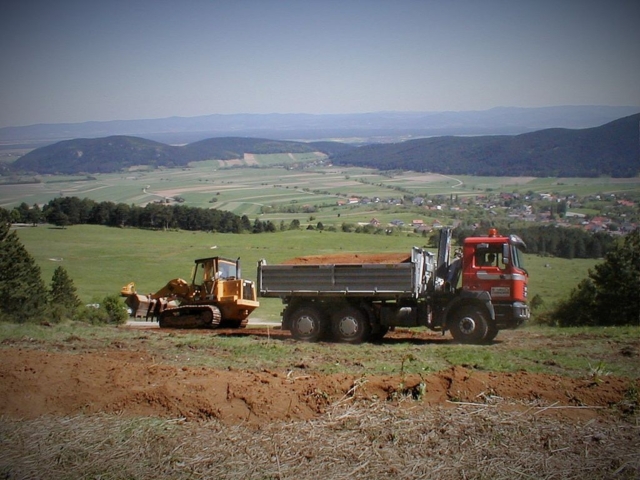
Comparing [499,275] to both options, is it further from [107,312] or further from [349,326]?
[107,312]

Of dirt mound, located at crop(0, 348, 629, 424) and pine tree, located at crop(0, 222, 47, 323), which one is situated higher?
dirt mound, located at crop(0, 348, 629, 424)

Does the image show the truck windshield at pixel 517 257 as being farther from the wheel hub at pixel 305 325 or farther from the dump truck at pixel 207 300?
the dump truck at pixel 207 300

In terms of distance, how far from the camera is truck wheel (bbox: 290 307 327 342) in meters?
16.3

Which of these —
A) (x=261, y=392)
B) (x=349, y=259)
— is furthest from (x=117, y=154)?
(x=261, y=392)

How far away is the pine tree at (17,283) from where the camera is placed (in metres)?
32.0

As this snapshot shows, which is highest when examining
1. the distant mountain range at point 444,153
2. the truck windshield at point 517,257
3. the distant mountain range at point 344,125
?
the distant mountain range at point 344,125

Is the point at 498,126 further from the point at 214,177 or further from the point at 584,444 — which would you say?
the point at 584,444

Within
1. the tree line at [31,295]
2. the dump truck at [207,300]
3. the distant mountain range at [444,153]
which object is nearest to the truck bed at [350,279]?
the dump truck at [207,300]

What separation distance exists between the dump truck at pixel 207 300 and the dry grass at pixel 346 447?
1335 centimetres

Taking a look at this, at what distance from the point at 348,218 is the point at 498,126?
4139cm

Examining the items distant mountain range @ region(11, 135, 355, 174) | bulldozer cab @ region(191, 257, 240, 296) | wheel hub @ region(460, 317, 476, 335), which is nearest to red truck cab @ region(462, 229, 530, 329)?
wheel hub @ region(460, 317, 476, 335)

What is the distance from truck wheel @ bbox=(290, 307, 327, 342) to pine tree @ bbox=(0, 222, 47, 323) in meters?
19.1

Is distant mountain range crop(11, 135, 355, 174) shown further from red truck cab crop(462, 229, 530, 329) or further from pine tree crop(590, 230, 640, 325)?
pine tree crop(590, 230, 640, 325)

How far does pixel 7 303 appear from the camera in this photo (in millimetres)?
32219
